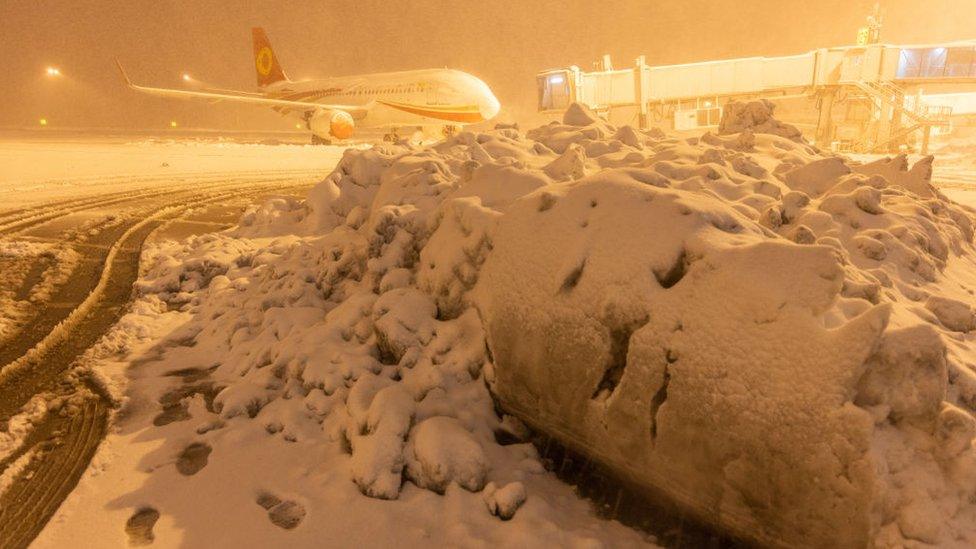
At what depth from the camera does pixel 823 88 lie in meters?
23.3

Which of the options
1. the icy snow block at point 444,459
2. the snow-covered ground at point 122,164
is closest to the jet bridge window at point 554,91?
the snow-covered ground at point 122,164

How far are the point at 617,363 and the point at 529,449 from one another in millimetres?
980

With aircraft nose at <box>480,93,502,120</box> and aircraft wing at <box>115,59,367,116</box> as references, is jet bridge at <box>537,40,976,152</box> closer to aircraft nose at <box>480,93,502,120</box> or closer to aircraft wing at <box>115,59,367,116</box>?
aircraft nose at <box>480,93,502,120</box>

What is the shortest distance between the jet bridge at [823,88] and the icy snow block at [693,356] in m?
A: 24.0

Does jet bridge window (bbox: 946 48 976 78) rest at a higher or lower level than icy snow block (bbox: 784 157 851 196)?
higher

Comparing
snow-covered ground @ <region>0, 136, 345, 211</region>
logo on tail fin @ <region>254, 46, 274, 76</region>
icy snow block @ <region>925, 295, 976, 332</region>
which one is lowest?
icy snow block @ <region>925, 295, 976, 332</region>

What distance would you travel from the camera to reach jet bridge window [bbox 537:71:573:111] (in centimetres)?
2575

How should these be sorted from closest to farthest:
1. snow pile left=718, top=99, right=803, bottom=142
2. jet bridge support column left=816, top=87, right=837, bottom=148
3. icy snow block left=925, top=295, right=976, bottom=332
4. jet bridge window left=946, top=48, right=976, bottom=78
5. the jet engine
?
icy snow block left=925, top=295, right=976, bottom=332 < snow pile left=718, top=99, right=803, bottom=142 < jet bridge window left=946, top=48, right=976, bottom=78 < jet bridge support column left=816, top=87, right=837, bottom=148 < the jet engine

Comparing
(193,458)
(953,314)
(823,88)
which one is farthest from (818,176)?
(823,88)

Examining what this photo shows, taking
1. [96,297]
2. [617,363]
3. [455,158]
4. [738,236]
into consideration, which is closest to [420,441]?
[617,363]

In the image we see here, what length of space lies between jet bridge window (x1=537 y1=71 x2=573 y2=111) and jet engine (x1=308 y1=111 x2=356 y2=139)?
33.8 feet

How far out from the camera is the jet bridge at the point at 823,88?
22438mm

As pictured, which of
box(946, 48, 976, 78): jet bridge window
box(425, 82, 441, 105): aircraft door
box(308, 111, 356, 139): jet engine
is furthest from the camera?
box(425, 82, 441, 105): aircraft door

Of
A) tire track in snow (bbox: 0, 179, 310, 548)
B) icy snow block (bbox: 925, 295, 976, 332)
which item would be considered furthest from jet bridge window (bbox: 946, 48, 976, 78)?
tire track in snow (bbox: 0, 179, 310, 548)
